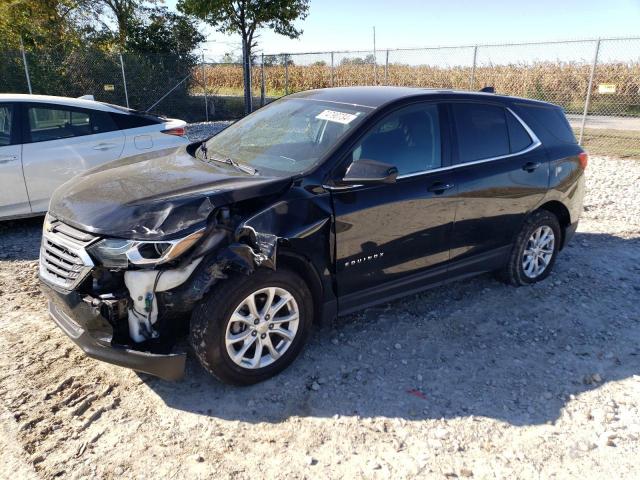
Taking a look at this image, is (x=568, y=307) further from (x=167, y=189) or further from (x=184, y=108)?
(x=184, y=108)

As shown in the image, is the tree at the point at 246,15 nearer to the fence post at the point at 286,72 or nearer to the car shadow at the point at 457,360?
the fence post at the point at 286,72

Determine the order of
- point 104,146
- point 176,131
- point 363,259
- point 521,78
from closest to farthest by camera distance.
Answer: point 363,259, point 104,146, point 176,131, point 521,78

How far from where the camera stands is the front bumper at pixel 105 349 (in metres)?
2.84

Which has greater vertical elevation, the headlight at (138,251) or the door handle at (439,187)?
the door handle at (439,187)

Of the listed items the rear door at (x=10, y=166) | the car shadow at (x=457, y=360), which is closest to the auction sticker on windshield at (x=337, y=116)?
the car shadow at (x=457, y=360)

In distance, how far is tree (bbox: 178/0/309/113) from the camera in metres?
16.7

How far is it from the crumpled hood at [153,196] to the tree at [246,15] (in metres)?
13.9

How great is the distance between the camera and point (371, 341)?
12.6ft

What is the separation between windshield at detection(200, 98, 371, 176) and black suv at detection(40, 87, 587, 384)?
17 millimetres

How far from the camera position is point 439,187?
152 inches

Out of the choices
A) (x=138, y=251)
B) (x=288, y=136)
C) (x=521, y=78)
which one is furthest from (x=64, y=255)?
(x=521, y=78)

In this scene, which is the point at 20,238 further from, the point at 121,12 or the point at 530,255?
the point at 121,12

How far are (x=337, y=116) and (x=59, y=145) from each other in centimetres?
382

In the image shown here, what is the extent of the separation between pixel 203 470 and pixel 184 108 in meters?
17.3
